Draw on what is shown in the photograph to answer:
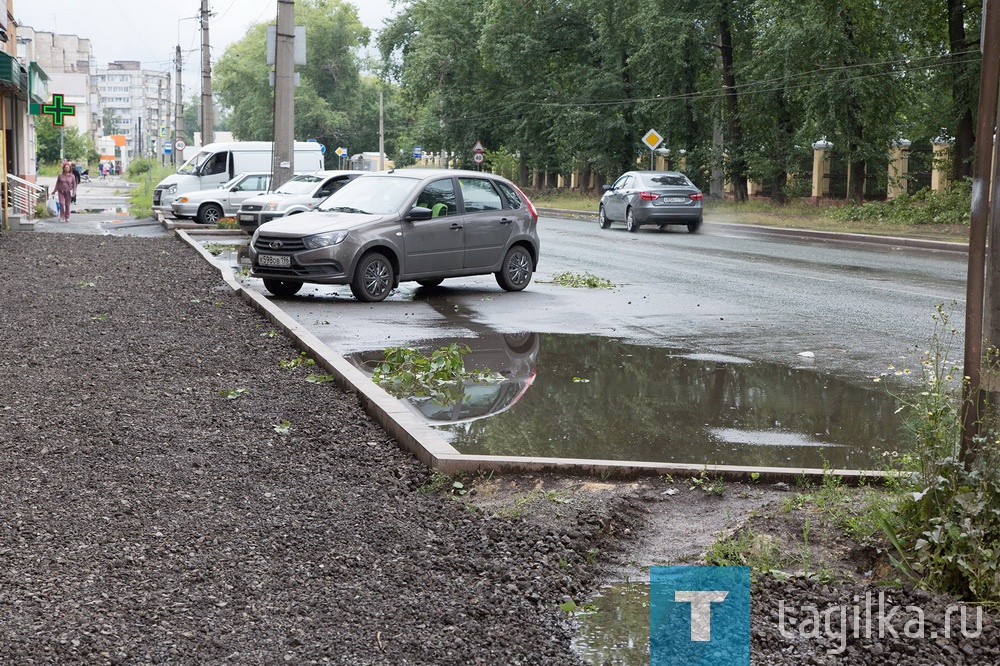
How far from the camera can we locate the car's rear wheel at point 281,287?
15.1m

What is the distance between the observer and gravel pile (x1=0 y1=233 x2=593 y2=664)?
3922mm

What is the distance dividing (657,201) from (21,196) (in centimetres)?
1689

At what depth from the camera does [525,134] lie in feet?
218

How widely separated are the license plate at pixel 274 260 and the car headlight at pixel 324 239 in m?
0.32

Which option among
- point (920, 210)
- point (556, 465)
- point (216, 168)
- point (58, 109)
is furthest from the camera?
point (216, 168)

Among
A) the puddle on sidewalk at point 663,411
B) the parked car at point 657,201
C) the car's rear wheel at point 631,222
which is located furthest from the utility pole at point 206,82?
the puddle on sidewalk at point 663,411

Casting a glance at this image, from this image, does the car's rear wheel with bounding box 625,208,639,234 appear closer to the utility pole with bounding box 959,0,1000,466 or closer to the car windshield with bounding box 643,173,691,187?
the car windshield with bounding box 643,173,691,187

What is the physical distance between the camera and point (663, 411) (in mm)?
8094

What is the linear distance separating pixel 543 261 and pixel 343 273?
769 centimetres

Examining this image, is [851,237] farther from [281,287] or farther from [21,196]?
[21,196]

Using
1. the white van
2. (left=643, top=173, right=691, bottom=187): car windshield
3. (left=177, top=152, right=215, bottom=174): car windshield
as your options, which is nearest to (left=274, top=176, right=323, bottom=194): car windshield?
(left=643, top=173, right=691, bottom=187): car windshield

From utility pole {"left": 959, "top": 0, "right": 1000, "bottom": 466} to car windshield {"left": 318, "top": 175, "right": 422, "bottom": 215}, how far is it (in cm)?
1083

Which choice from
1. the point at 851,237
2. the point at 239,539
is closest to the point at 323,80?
the point at 851,237

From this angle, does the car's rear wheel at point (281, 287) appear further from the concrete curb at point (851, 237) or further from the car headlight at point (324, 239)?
the concrete curb at point (851, 237)
